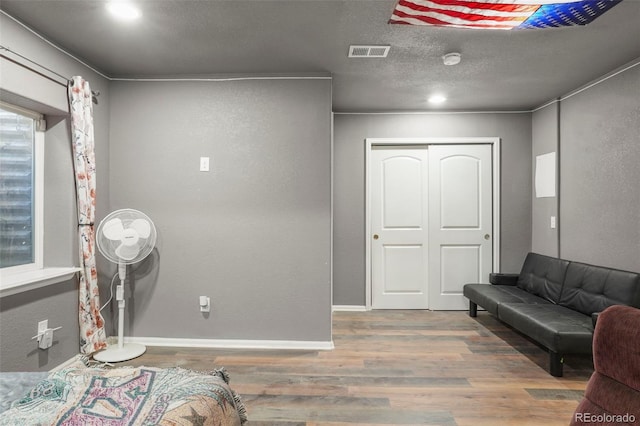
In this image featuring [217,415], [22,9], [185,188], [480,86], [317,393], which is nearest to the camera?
[217,415]

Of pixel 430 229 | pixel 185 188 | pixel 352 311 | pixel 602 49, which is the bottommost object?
pixel 352 311

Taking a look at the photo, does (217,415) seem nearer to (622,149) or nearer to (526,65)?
(526,65)

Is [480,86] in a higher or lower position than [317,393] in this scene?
higher

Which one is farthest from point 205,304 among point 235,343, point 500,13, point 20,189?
point 500,13

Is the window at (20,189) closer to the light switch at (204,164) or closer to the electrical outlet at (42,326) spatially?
the electrical outlet at (42,326)

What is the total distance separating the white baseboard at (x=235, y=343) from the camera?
3105 mm

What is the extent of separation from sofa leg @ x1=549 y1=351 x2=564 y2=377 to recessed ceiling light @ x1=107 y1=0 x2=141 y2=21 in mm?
3685

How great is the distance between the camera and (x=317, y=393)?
2332 millimetres

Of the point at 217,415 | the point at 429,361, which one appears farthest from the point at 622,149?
the point at 217,415

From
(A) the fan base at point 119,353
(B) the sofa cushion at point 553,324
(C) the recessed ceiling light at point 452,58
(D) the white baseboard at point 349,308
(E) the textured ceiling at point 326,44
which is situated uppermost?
(E) the textured ceiling at point 326,44

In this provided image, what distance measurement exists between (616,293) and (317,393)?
96.0 inches

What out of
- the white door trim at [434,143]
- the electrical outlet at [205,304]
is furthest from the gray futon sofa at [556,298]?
the electrical outlet at [205,304]

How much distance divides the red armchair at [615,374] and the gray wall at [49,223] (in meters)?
3.02

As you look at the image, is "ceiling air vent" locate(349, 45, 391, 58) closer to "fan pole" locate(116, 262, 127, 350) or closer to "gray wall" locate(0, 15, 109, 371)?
"gray wall" locate(0, 15, 109, 371)
